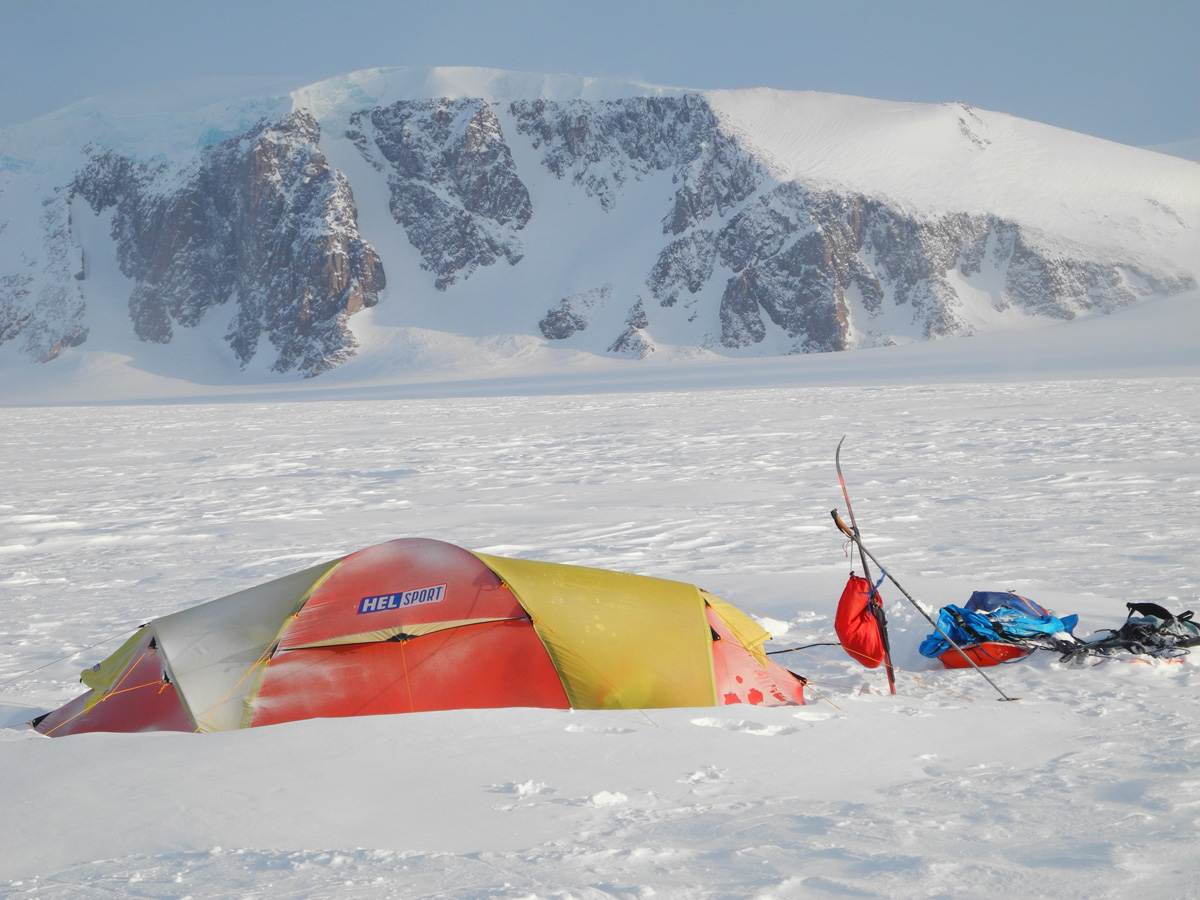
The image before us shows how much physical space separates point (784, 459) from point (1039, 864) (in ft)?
41.6

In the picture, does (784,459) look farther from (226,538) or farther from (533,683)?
(533,683)

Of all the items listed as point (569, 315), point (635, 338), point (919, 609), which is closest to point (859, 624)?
point (919, 609)

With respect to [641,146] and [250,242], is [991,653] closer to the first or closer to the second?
[641,146]

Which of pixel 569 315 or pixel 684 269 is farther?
pixel 684 269

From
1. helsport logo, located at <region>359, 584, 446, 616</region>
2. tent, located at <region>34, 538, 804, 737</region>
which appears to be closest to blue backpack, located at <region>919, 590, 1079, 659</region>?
tent, located at <region>34, 538, 804, 737</region>

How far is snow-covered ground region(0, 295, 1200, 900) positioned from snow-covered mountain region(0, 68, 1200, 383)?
2964 inches

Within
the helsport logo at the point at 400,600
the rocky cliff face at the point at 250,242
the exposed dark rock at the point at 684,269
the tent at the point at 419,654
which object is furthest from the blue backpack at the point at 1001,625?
the rocky cliff face at the point at 250,242

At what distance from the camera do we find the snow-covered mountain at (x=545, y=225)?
91.6m

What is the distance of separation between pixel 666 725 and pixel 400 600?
1.50 metres

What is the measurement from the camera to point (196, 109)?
111688mm

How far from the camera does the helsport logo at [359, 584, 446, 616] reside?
190 inches

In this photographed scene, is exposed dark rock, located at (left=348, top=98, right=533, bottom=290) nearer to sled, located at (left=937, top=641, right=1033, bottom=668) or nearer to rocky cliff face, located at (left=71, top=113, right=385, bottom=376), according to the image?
rocky cliff face, located at (left=71, top=113, right=385, bottom=376)

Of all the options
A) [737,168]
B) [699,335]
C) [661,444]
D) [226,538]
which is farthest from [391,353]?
[226,538]

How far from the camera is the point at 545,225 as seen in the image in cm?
10788
